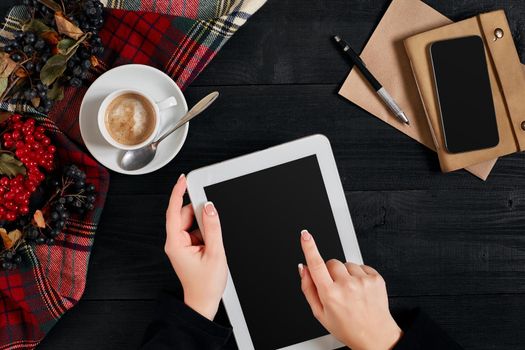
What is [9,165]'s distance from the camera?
798 mm

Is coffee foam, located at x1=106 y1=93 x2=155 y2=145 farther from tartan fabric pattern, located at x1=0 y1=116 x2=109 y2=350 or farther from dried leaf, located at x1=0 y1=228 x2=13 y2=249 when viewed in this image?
dried leaf, located at x1=0 y1=228 x2=13 y2=249

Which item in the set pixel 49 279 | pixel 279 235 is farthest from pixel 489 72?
pixel 49 279

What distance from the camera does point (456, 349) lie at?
813 mm

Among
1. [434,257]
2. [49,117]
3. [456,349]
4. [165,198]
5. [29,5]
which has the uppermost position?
[29,5]

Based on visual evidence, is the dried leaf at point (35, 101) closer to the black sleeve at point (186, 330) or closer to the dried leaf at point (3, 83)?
the dried leaf at point (3, 83)

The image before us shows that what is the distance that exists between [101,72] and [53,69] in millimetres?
78

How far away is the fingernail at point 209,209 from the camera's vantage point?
2.62ft

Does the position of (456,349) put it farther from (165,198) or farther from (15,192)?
(15,192)

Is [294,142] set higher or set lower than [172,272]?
higher

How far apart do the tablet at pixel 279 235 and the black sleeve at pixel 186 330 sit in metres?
0.05

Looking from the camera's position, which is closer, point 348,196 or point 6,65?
point 6,65

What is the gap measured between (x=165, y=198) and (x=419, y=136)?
0.42 metres

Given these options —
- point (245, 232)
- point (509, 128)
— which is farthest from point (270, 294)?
point (509, 128)

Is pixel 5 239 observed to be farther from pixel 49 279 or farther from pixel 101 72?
pixel 101 72
